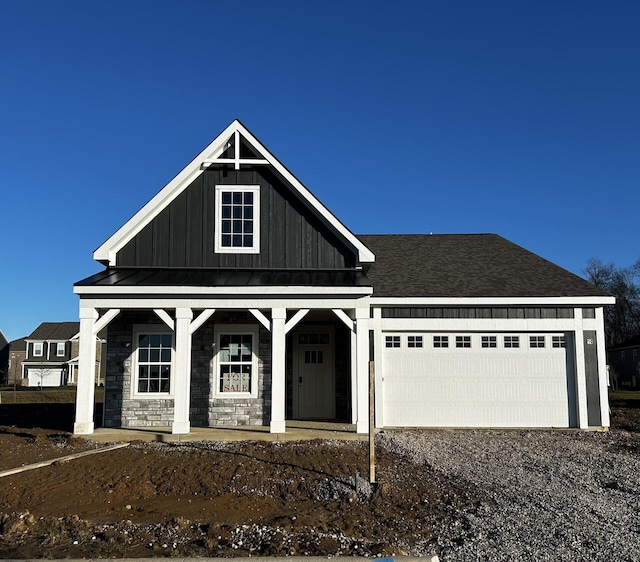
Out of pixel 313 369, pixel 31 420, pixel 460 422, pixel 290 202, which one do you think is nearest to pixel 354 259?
pixel 290 202

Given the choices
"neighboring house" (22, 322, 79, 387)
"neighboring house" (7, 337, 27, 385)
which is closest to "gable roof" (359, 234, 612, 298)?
"neighboring house" (22, 322, 79, 387)

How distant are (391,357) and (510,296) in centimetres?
329

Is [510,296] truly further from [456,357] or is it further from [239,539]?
[239,539]

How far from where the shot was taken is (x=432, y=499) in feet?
25.0

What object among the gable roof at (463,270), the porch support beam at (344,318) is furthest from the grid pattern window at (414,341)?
the porch support beam at (344,318)

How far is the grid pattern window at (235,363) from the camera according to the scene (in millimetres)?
13961

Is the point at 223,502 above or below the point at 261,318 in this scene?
below

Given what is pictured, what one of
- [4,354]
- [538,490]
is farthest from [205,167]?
[4,354]

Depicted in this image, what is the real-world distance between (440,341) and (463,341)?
57 centimetres

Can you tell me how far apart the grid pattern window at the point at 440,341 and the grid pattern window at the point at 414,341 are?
35 centimetres

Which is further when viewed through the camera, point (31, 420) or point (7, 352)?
point (7, 352)

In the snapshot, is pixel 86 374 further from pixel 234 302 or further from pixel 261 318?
pixel 261 318

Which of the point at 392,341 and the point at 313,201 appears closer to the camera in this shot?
the point at 313,201

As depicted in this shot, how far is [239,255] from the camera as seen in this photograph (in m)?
14.0
